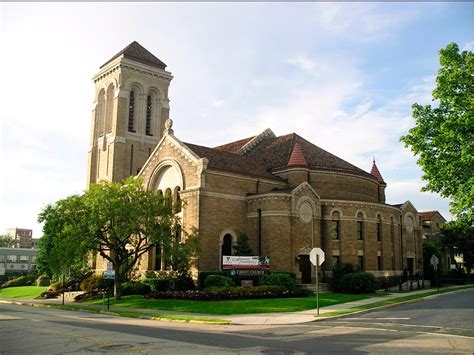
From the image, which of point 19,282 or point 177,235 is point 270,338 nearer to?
point 177,235

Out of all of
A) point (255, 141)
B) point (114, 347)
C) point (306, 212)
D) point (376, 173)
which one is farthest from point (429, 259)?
point (114, 347)

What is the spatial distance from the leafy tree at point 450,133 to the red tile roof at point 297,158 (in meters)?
17.5

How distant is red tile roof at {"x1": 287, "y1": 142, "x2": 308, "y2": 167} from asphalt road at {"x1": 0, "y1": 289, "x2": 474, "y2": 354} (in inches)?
865

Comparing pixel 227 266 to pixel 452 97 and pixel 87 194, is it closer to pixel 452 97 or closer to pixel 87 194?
pixel 87 194

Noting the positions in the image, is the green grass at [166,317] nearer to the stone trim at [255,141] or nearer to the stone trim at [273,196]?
the stone trim at [273,196]

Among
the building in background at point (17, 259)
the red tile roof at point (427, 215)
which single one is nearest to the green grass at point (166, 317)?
the red tile roof at point (427, 215)

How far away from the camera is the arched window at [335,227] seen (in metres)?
40.8

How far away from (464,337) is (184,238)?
24606 millimetres

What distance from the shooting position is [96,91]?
59469 millimetres

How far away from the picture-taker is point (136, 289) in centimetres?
3722

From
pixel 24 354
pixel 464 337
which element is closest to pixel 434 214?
pixel 464 337

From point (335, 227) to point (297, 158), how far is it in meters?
7.18

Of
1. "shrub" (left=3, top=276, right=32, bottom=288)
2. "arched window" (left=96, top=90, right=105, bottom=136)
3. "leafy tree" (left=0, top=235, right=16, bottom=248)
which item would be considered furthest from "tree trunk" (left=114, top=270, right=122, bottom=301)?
"leafy tree" (left=0, top=235, right=16, bottom=248)

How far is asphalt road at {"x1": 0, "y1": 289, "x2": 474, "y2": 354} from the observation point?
13.3 meters
